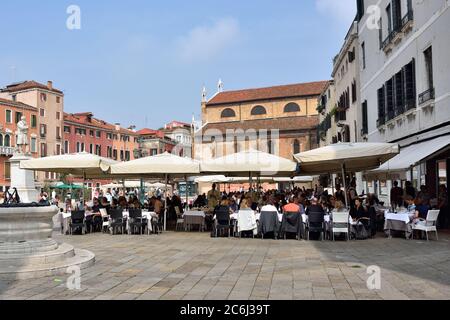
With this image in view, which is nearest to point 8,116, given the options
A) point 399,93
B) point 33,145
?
point 33,145

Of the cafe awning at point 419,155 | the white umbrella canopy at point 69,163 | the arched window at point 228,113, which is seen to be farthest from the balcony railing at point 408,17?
the arched window at point 228,113

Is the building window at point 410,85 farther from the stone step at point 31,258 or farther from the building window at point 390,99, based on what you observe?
the stone step at point 31,258

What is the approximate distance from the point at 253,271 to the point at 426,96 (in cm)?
1004

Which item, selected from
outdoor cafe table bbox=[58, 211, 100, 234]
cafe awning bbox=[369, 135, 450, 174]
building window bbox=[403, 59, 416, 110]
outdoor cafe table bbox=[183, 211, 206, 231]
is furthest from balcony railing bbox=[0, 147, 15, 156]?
cafe awning bbox=[369, 135, 450, 174]

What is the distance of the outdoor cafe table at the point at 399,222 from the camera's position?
39.2ft

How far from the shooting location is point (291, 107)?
6612 cm

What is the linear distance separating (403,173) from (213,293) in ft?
30.1

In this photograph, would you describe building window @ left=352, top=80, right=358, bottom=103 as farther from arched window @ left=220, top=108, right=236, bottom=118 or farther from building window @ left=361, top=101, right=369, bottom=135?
arched window @ left=220, top=108, right=236, bottom=118

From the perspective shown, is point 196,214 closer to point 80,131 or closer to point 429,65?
point 429,65

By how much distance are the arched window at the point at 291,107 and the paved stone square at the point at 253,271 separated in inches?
2158

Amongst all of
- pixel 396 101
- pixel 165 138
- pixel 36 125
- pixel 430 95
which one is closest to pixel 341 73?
pixel 396 101

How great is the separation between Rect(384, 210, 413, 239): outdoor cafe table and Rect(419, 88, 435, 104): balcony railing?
169 inches

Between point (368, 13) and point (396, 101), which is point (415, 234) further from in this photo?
point (368, 13)
